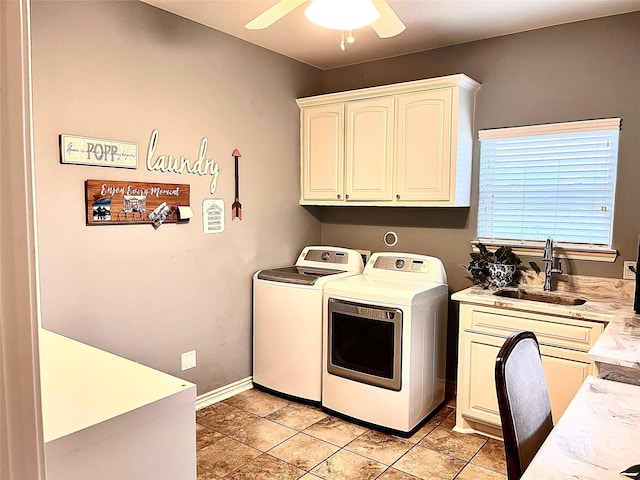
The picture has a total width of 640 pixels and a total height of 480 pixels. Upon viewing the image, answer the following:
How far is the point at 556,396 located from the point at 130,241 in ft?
8.48

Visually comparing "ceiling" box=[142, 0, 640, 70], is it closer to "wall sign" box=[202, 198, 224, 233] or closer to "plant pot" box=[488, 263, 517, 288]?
"wall sign" box=[202, 198, 224, 233]

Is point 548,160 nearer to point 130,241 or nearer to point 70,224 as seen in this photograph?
point 130,241

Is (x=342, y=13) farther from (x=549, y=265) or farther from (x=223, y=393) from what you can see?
(x=223, y=393)

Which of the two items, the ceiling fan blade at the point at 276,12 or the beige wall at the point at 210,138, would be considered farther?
the beige wall at the point at 210,138

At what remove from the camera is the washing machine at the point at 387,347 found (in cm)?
298

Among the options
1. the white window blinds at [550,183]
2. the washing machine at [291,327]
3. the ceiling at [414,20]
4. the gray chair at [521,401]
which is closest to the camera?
the gray chair at [521,401]

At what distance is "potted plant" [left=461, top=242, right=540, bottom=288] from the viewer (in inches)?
127

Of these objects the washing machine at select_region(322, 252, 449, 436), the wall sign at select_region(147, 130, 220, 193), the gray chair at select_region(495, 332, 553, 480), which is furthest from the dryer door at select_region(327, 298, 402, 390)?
the gray chair at select_region(495, 332, 553, 480)

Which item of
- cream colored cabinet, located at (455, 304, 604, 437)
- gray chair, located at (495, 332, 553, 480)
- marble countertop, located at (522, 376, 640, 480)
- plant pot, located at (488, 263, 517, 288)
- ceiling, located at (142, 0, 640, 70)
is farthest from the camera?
plant pot, located at (488, 263, 517, 288)

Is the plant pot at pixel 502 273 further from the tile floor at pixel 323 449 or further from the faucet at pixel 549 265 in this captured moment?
the tile floor at pixel 323 449

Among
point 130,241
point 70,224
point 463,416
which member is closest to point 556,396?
point 463,416

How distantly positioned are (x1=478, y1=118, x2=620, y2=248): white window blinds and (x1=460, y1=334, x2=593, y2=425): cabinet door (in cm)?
83

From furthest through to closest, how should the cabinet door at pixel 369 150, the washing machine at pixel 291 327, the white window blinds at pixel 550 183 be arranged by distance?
the cabinet door at pixel 369 150 < the washing machine at pixel 291 327 < the white window blinds at pixel 550 183

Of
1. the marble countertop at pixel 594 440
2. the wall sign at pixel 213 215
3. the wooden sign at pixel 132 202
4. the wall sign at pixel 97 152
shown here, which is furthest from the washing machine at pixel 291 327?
the marble countertop at pixel 594 440
